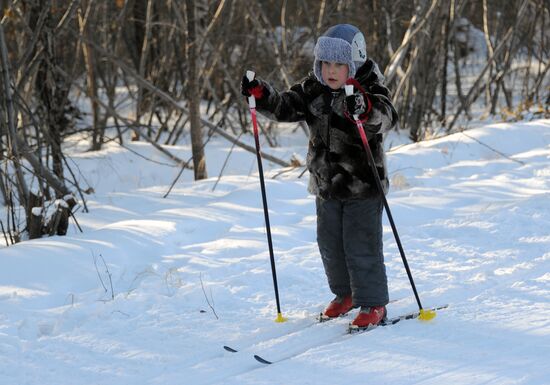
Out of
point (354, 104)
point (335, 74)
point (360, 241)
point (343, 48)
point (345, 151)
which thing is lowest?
point (360, 241)

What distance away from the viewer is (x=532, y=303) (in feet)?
12.2

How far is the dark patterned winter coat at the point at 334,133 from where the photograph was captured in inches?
142

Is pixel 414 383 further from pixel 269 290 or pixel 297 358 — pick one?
pixel 269 290

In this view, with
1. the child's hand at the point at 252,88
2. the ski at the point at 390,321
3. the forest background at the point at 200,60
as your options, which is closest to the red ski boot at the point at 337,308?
the ski at the point at 390,321

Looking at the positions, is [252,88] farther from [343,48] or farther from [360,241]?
[360,241]

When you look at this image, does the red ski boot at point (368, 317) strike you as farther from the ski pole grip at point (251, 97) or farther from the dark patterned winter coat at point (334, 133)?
the ski pole grip at point (251, 97)

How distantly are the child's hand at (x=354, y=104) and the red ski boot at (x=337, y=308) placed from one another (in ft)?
3.19

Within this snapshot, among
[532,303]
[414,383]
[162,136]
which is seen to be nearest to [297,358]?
[414,383]

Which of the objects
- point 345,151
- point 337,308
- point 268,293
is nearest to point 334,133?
point 345,151

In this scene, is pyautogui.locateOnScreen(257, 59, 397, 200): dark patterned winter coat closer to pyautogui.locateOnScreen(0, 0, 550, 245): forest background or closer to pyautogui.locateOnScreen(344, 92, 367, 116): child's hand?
pyautogui.locateOnScreen(344, 92, 367, 116): child's hand

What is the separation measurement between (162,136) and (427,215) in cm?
814

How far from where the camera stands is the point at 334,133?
364 centimetres

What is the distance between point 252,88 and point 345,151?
0.51 meters

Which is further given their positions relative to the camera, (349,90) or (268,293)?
(268,293)
